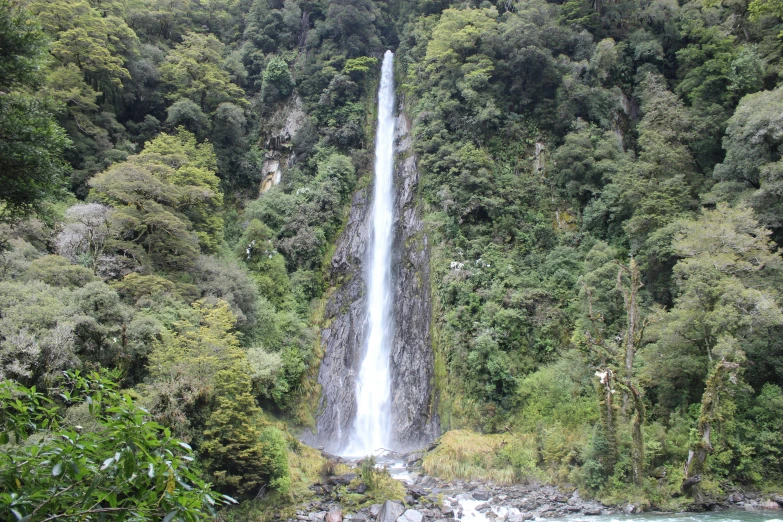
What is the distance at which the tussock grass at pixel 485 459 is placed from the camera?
1498 centimetres

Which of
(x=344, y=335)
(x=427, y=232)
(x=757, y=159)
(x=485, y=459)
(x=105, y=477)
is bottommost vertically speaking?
(x=485, y=459)

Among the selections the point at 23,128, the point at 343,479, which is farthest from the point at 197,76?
the point at 343,479

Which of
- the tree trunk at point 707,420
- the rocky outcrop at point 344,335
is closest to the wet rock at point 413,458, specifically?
the rocky outcrop at point 344,335

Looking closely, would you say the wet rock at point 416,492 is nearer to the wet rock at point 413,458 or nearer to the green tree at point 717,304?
the wet rock at point 413,458

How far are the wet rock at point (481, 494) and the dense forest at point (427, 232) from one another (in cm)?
166

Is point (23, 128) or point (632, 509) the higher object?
point (23, 128)

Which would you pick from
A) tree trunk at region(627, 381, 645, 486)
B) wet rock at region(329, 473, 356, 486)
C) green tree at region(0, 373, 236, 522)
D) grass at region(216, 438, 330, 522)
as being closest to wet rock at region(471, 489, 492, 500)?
wet rock at region(329, 473, 356, 486)

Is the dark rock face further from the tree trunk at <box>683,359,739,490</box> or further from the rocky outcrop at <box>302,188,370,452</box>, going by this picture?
the tree trunk at <box>683,359,739,490</box>

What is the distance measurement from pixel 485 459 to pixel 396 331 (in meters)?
8.78

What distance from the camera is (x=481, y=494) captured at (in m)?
13.8

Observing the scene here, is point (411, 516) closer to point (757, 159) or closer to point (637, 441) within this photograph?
point (637, 441)

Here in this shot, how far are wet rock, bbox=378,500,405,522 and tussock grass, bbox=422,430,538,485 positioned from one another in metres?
3.58

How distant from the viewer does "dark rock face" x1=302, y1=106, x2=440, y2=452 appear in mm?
20422

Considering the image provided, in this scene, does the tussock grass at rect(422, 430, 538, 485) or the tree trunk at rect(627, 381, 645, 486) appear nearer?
the tree trunk at rect(627, 381, 645, 486)
